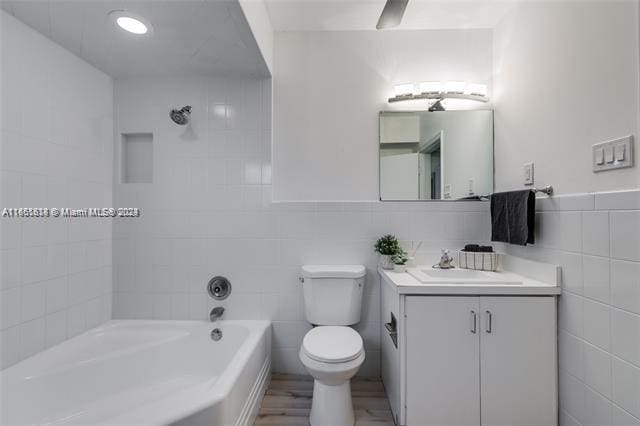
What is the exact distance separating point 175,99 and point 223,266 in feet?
4.11

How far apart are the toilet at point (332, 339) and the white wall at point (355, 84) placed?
0.59 metres

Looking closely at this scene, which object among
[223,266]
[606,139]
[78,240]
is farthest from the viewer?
[223,266]

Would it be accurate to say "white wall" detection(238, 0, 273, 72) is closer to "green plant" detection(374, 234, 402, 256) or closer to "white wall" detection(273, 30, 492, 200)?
"white wall" detection(273, 30, 492, 200)

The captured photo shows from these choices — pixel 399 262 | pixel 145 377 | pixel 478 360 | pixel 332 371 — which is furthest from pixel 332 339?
pixel 145 377

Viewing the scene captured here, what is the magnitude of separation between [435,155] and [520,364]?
135cm

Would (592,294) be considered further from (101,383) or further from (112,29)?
(112,29)

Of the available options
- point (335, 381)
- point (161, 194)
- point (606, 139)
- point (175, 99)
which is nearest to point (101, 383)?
point (161, 194)

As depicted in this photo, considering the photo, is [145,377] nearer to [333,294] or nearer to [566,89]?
[333,294]

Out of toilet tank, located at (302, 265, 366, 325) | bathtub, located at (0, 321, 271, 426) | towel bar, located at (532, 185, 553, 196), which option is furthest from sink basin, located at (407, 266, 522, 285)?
bathtub, located at (0, 321, 271, 426)

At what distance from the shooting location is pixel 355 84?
2.15m

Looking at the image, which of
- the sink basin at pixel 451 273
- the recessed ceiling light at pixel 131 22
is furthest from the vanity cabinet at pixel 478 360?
the recessed ceiling light at pixel 131 22

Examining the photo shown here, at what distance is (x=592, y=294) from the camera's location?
1292 millimetres

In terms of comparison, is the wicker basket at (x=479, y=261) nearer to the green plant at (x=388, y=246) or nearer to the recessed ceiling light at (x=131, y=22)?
the green plant at (x=388, y=246)

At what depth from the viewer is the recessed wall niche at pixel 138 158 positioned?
2156mm
